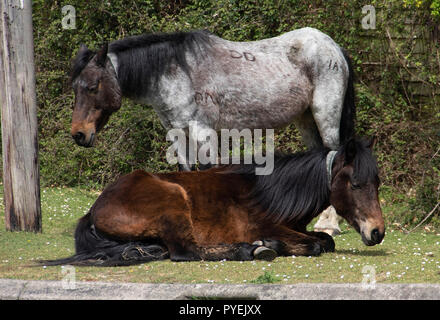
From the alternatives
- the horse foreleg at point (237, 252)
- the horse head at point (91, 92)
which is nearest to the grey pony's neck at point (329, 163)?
the horse foreleg at point (237, 252)

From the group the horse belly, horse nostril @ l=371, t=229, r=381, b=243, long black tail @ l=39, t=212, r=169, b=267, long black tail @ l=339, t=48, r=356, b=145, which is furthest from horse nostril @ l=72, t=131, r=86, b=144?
horse nostril @ l=371, t=229, r=381, b=243

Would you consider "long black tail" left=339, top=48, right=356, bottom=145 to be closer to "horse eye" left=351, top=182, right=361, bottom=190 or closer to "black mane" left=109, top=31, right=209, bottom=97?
"black mane" left=109, top=31, right=209, bottom=97

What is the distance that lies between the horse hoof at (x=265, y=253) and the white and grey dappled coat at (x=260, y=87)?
1.87 m

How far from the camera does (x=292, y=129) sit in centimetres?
1093

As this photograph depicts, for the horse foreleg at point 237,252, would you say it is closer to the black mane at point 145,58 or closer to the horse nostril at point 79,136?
the horse nostril at point 79,136

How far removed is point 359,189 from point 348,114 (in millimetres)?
2652

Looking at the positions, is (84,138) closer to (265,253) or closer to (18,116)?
(18,116)

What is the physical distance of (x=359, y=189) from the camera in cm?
580

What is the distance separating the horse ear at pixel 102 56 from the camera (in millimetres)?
7035

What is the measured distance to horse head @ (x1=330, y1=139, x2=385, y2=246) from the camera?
568 centimetres

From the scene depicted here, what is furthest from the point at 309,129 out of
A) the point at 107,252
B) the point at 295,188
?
the point at 107,252

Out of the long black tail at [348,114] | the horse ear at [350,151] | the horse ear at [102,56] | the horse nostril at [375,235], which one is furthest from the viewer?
the long black tail at [348,114]

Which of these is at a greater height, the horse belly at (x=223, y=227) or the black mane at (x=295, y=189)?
the black mane at (x=295, y=189)

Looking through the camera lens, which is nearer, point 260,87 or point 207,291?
point 207,291
